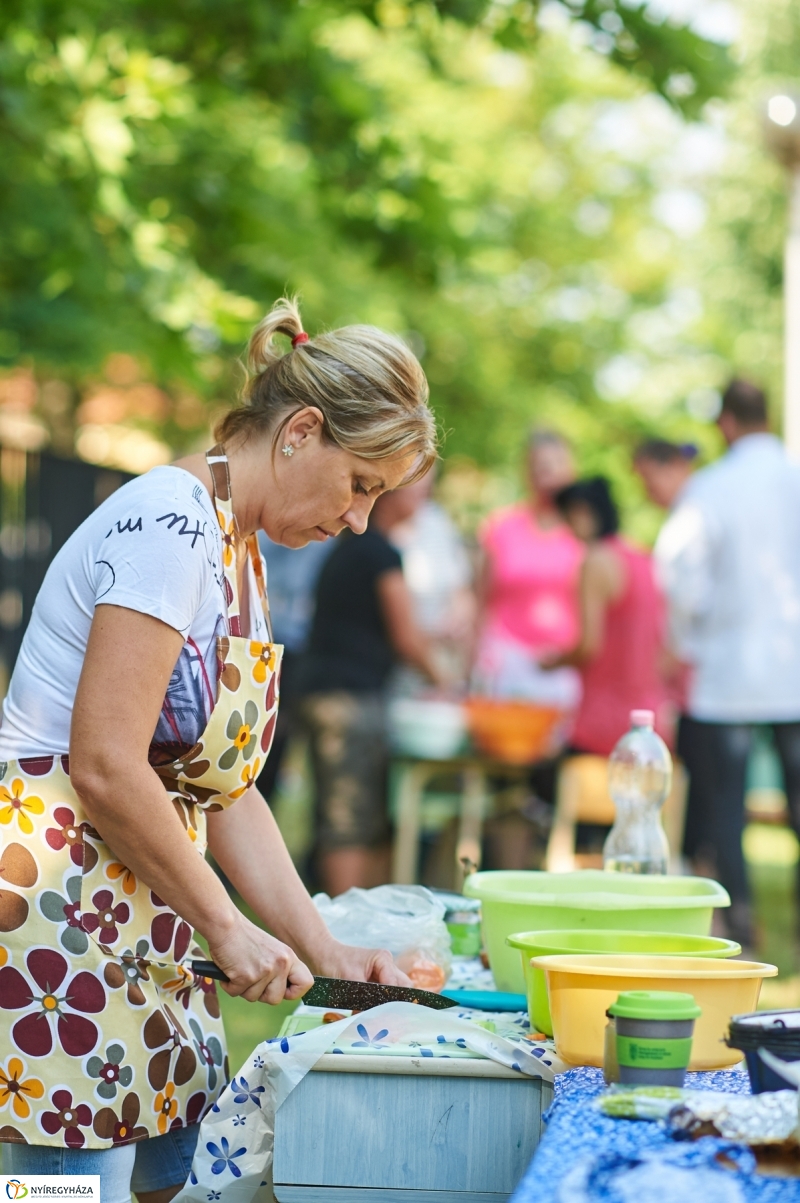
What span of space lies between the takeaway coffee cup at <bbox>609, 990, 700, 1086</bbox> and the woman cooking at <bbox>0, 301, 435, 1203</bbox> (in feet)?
1.67

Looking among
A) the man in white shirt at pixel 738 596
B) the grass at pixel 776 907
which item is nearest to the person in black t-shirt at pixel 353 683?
the man in white shirt at pixel 738 596

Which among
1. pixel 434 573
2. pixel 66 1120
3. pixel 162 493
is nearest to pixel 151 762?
pixel 162 493

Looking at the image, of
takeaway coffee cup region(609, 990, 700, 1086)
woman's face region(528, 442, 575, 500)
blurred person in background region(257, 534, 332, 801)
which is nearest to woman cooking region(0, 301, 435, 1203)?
takeaway coffee cup region(609, 990, 700, 1086)

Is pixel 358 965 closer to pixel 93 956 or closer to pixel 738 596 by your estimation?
pixel 93 956

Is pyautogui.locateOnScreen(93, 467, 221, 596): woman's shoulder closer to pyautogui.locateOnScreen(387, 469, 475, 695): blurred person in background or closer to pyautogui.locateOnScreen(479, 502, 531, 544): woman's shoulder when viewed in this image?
pyautogui.locateOnScreen(387, 469, 475, 695): blurred person in background

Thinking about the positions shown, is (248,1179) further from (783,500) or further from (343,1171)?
(783,500)

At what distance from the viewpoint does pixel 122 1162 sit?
186 centimetres

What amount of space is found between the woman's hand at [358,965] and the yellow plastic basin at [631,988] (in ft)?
1.35

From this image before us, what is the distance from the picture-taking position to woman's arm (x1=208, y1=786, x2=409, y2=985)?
84.1 inches

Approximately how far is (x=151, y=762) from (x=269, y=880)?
0.41 meters

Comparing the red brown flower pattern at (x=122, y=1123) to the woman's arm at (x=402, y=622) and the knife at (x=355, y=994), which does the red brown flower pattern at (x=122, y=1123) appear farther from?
the woman's arm at (x=402, y=622)

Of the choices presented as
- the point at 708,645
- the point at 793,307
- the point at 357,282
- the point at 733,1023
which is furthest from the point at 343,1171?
the point at 357,282

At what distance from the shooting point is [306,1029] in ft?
6.22

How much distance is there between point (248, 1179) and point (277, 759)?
4.31 metres
